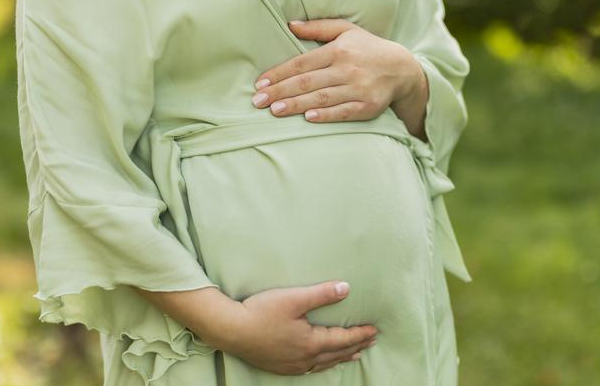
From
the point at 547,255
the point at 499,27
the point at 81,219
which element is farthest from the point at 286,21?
the point at 499,27

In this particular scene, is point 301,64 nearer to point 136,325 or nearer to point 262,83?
point 262,83

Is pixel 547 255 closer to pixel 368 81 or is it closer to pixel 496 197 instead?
pixel 496 197

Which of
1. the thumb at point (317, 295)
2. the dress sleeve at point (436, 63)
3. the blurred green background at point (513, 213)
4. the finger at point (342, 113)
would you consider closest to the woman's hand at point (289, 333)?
the thumb at point (317, 295)

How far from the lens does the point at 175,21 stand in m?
2.08

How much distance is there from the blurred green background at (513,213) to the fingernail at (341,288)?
10.00ft

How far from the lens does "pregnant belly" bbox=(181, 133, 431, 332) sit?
2.12 metres

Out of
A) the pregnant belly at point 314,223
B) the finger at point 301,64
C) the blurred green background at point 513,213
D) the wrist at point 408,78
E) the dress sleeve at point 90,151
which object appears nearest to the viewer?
the dress sleeve at point 90,151

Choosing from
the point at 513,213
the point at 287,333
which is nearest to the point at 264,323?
the point at 287,333

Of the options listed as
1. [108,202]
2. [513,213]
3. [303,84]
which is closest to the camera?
[108,202]

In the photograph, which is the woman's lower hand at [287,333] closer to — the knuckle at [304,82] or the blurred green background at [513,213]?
the knuckle at [304,82]

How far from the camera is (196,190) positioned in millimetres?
2150

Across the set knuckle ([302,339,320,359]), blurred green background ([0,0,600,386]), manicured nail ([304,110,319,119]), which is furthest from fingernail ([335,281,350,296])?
blurred green background ([0,0,600,386])

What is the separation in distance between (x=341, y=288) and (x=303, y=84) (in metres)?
0.41

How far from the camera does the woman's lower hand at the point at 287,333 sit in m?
2.05
